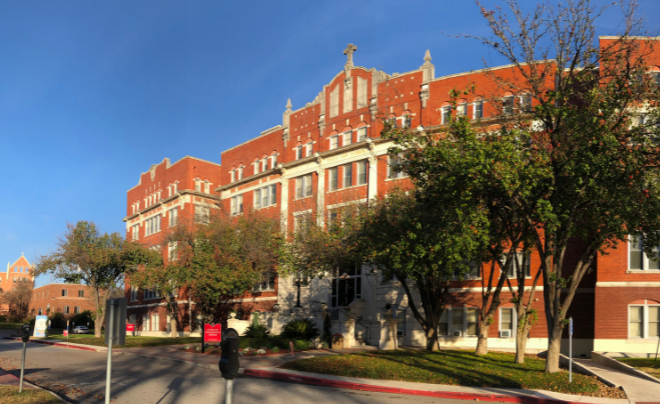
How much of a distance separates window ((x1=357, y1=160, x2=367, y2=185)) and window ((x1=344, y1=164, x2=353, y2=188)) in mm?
845

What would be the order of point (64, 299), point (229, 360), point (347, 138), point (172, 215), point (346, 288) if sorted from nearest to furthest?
1. point (229, 360)
2. point (346, 288)
3. point (347, 138)
4. point (172, 215)
5. point (64, 299)

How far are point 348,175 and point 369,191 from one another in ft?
10.1

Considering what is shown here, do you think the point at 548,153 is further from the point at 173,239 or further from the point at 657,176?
the point at 173,239

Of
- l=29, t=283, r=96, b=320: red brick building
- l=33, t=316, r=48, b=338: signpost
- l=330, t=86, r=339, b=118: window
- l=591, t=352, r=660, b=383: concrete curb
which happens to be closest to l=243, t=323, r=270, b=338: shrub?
l=330, t=86, r=339, b=118: window

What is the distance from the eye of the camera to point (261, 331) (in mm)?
33094

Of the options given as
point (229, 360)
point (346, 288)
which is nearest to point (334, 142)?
point (346, 288)

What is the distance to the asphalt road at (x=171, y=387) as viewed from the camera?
45.9 ft

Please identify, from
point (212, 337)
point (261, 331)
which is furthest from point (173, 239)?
point (212, 337)

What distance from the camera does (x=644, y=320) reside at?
27438 mm

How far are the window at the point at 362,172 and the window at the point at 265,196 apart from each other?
9731 mm

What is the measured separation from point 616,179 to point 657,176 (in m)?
1.95

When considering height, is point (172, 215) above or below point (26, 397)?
above

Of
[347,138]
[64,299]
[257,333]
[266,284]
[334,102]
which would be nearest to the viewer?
[257,333]

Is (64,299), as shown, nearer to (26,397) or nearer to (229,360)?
(26,397)
